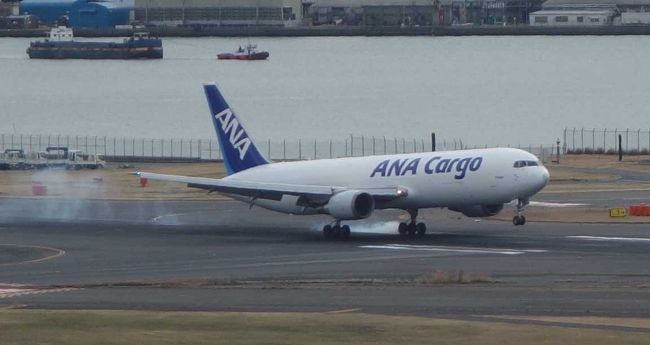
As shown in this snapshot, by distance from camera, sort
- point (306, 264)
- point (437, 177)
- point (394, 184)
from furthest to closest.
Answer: point (394, 184) → point (437, 177) → point (306, 264)

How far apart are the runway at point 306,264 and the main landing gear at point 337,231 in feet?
1.27

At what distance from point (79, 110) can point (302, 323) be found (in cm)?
16381

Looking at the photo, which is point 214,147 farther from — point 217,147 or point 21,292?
point 21,292

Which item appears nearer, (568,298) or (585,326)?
(585,326)

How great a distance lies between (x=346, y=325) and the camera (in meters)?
32.2

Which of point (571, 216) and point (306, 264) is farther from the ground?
point (306, 264)

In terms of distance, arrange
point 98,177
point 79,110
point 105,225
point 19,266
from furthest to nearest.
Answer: point 79,110
point 98,177
point 105,225
point 19,266

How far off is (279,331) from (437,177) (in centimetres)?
2656

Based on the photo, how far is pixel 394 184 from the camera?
5872 centimetres

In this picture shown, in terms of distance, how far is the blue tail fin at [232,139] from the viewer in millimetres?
64250

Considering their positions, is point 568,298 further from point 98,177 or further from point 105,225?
point 98,177

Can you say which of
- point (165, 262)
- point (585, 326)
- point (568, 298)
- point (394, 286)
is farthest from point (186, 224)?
point (585, 326)

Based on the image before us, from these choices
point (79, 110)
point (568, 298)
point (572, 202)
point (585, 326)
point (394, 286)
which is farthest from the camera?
point (79, 110)

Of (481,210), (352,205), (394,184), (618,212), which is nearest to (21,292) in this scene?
(352,205)
